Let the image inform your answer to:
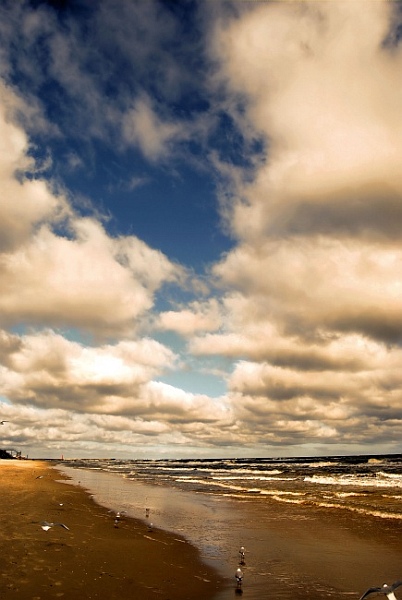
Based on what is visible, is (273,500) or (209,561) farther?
(273,500)

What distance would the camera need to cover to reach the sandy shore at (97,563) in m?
10.3

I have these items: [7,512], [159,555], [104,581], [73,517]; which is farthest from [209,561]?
[7,512]

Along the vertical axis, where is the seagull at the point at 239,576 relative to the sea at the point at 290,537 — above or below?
above

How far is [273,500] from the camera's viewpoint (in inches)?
1302

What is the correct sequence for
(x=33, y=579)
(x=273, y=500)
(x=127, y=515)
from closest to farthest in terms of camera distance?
(x=33, y=579) → (x=127, y=515) → (x=273, y=500)

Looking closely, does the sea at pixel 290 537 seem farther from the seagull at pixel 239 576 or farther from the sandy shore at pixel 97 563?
the sandy shore at pixel 97 563

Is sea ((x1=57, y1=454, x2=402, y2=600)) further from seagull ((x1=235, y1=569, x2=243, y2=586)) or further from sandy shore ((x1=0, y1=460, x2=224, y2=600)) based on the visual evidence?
sandy shore ((x1=0, y1=460, x2=224, y2=600))

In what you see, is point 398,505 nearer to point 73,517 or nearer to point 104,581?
point 73,517

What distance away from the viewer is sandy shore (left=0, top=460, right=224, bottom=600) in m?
10.3

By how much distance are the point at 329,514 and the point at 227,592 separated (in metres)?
16.7

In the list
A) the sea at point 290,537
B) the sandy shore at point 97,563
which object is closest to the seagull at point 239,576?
the sea at point 290,537

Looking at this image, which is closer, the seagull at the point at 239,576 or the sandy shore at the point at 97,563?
the sandy shore at the point at 97,563

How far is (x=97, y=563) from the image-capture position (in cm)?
1266

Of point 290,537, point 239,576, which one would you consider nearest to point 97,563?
point 239,576
